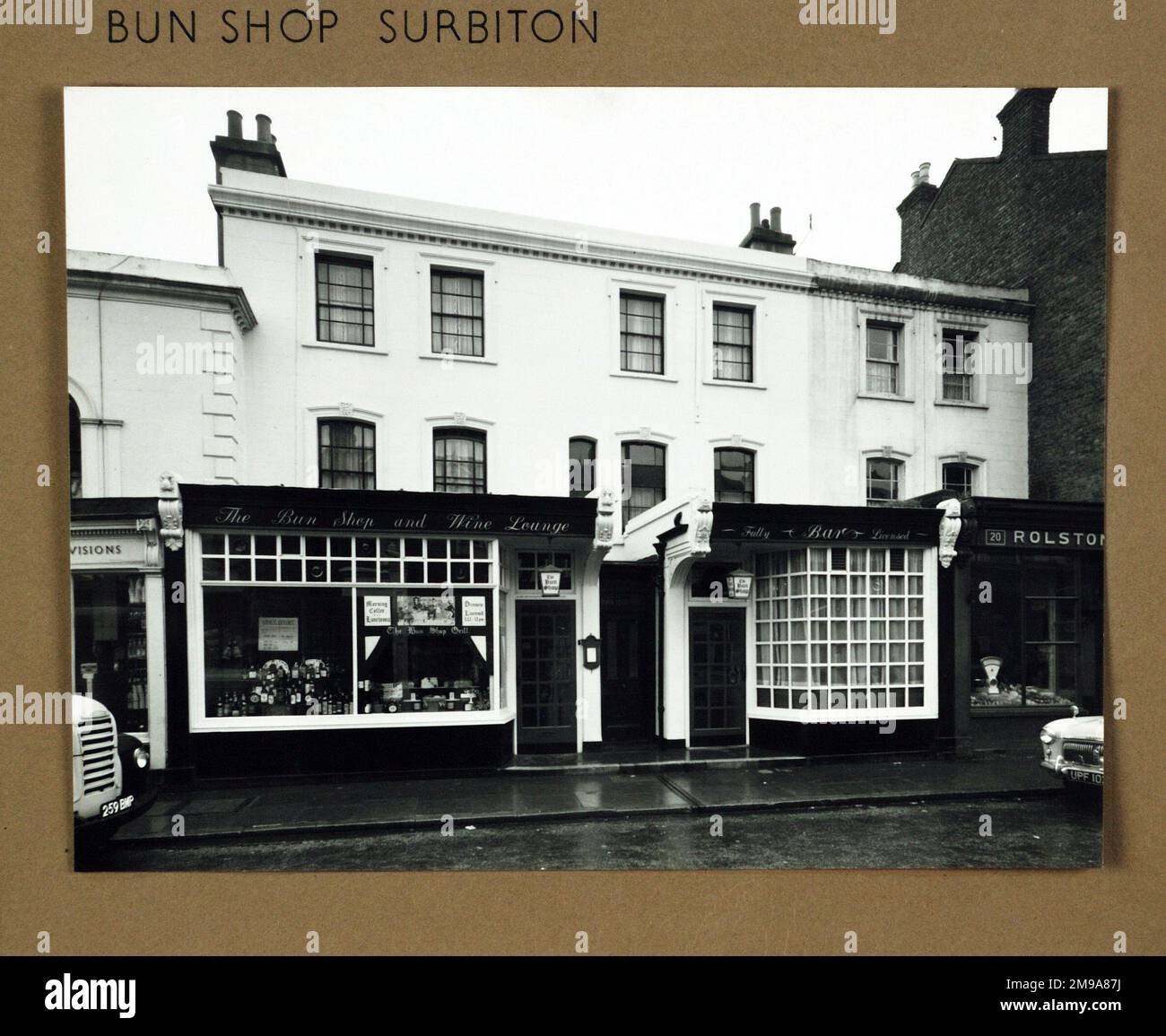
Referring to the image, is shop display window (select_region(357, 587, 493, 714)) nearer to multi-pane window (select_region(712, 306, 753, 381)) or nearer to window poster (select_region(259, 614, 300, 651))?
window poster (select_region(259, 614, 300, 651))

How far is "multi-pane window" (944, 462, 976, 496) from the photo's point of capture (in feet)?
36.1

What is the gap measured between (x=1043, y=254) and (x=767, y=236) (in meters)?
4.03

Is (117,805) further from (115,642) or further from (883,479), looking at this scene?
(883,479)

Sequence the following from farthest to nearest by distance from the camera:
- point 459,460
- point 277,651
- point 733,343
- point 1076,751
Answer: point 733,343, point 459,460, point 277,651, point 1076,751

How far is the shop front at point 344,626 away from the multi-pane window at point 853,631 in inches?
142

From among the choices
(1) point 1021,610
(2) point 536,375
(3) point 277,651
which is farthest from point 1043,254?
(3) point 277,651

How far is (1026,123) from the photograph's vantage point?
643 cm

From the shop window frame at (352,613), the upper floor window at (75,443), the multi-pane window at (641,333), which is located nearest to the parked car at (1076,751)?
the shop window frame at (352,613)

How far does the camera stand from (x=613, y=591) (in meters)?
10.7

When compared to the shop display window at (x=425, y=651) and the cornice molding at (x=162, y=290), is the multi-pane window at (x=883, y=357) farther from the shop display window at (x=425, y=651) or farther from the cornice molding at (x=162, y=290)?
the cornice molding at (x=162, y=290)

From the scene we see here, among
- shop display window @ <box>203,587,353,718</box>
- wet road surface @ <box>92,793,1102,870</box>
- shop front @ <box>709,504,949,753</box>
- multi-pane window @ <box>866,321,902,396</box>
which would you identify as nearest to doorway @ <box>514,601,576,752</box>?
shop display window @ <box>203,587,353,718</box>

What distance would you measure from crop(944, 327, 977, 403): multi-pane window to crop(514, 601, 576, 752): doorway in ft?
23.5

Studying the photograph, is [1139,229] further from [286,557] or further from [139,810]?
[139,810]
